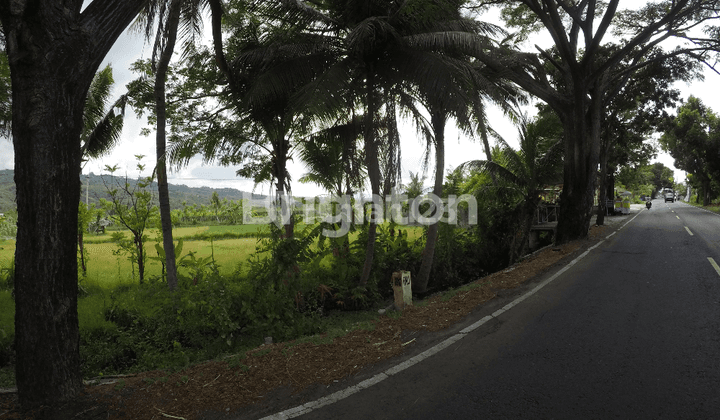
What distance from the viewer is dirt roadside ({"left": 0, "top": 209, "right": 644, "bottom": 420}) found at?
3.27m

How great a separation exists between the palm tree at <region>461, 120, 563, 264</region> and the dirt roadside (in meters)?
7.59

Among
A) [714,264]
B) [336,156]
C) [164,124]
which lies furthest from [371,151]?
[714,264]

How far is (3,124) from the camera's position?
932 centimetres

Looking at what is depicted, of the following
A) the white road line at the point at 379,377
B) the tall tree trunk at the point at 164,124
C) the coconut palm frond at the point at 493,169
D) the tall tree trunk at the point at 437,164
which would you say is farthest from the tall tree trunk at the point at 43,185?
the coconut palm frond at the point at 493,169

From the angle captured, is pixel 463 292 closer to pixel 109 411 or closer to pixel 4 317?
pixel 109 411

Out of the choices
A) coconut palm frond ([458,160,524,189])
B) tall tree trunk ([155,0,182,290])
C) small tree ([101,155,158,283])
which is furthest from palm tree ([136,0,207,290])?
coconut palm frond ([458,160,524,189])

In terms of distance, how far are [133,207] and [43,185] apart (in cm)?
713

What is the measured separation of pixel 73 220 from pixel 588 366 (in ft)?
16.2

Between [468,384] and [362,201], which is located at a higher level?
[362,201]

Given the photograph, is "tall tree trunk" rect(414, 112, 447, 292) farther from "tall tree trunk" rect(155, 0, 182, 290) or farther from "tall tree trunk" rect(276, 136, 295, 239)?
"tall tree trunk" rect(155, 0, 182, 290)

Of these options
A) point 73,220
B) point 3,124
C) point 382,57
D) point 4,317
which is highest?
point 382,57

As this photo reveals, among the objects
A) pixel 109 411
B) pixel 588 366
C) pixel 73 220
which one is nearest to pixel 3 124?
pixel 73 220

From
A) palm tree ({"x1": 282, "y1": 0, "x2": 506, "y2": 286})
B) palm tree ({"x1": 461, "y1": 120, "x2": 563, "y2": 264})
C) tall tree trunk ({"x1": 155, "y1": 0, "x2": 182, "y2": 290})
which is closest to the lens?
palm tree ({"x1": 282, "y1": 0, "x2": 506, "y2": 286})

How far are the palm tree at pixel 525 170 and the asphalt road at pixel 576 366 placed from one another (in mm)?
5820
